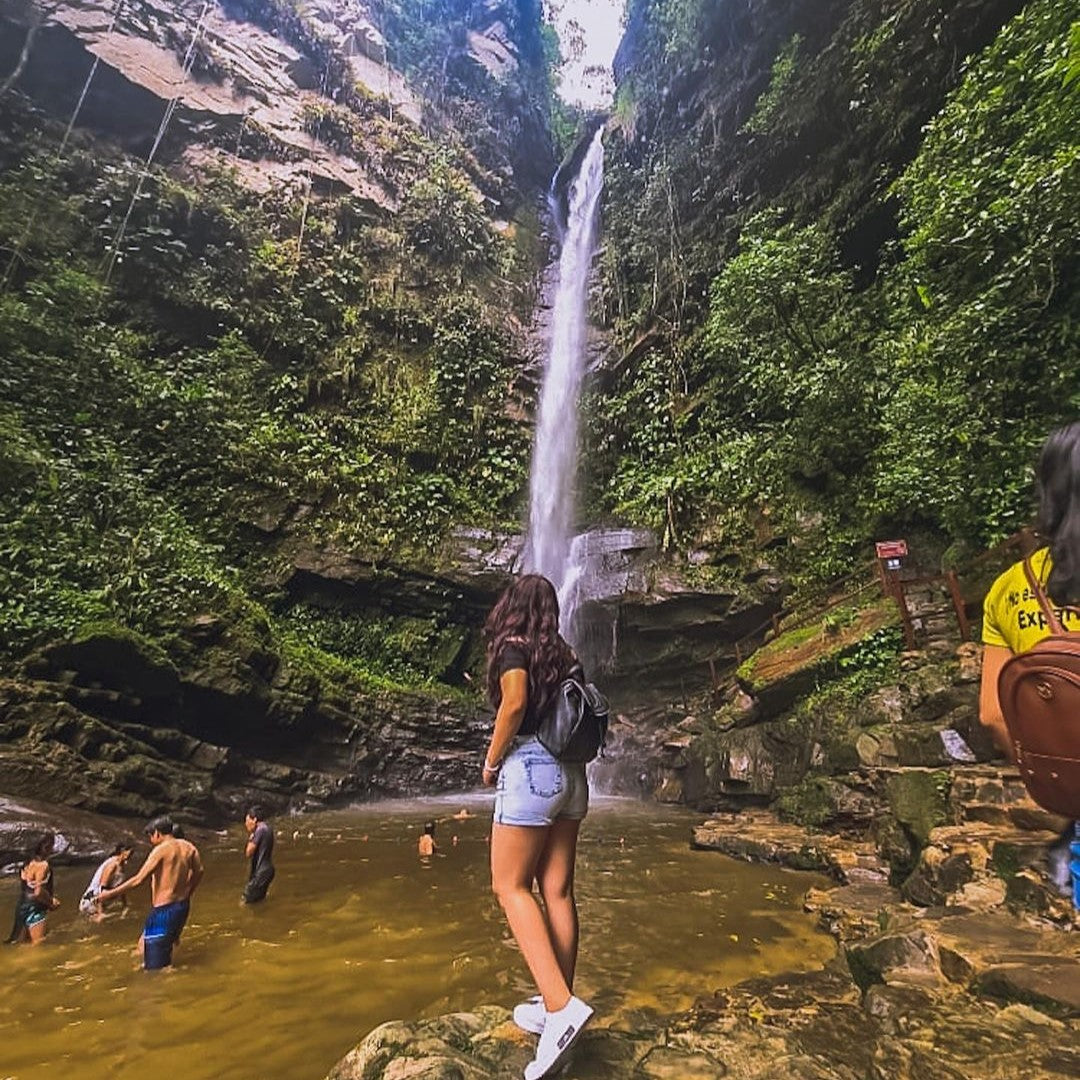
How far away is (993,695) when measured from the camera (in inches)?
76.9

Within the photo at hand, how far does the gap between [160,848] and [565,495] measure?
15.7 meters

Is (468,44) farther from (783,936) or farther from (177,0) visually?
(783,936)

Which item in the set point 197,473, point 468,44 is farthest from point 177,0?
point 197,473

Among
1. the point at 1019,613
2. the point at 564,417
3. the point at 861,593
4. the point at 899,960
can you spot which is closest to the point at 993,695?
the point at 1019,613

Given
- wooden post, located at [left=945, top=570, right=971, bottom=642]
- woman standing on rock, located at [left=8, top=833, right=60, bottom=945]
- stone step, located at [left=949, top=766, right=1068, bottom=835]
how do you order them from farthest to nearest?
wooden post, located at [left=945, top=570, right=971, bottom=642], woman standing on rock, located at [left=8, top=833, right=60, bottom=945], stone step, located at [left=949, top=766, right=1068, bottom=835]

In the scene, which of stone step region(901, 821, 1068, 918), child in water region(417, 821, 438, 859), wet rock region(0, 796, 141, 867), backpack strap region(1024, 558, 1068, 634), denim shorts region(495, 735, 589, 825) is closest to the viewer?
backpack strap region(1024, 558, 1068, 634)

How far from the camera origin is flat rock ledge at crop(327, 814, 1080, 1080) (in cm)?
202

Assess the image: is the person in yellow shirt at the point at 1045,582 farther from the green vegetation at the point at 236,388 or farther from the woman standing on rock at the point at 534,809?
the green vegetation at the point at 236,388

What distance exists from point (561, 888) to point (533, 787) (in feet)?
1.45

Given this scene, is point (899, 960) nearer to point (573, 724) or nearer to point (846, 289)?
point (573, 724)

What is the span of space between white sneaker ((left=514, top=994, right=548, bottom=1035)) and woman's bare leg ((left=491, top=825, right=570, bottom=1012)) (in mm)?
189

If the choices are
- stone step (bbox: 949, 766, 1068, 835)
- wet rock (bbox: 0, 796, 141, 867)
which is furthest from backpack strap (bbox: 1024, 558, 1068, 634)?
wet rock (bbox: 0, 796, 141, 867)

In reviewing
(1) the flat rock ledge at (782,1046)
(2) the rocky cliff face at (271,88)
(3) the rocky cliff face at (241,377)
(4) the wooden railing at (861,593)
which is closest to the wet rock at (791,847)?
(4) the wooden railing at (861,593)

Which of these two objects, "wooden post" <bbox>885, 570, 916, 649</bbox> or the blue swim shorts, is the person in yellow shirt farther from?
"wooden post" <bbox>885, 570, 916, 649</bbox>
